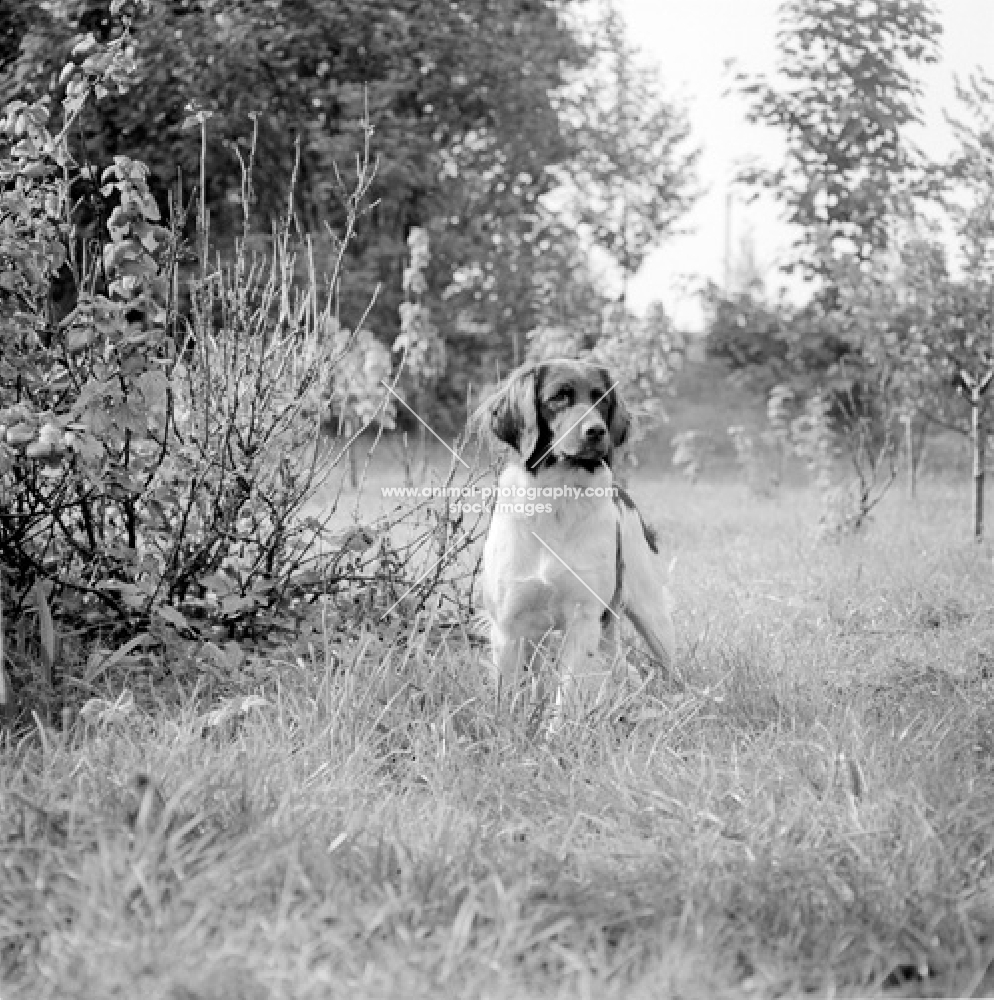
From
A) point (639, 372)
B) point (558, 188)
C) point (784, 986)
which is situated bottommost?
point (784, 986)

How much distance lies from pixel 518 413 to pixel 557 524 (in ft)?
1.30

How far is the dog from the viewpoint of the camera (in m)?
3.91

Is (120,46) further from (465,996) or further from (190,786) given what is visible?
(465,996)

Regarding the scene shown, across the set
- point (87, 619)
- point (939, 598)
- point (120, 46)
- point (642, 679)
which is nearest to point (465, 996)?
point (642, 679)

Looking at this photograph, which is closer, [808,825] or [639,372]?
[808,825]

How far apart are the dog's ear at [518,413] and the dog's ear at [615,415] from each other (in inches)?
9.8

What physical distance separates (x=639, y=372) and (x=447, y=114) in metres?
8.21

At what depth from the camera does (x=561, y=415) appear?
398cm

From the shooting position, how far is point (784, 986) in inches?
87.3

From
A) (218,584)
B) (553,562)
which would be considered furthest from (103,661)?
(553,562)
